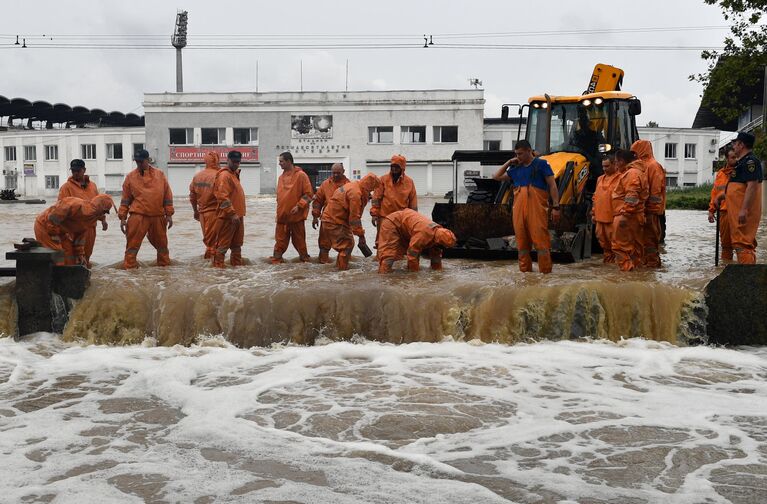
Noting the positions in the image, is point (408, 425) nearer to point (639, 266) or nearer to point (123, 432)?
point (123, 432)

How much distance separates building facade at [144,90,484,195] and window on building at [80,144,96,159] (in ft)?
23.8

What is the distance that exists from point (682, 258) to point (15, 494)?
10.00m

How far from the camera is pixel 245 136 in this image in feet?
153

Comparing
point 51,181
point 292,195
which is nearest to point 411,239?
point 292,195

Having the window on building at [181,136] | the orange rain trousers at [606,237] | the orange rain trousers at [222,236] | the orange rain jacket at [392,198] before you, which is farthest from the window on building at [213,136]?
the orange rain trousers at [606,237]

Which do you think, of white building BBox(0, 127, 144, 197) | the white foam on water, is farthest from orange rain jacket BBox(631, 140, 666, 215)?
white building BBox(0, 127, 144, 197)

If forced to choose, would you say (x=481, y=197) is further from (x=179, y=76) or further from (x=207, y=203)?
(x=179, y=76)

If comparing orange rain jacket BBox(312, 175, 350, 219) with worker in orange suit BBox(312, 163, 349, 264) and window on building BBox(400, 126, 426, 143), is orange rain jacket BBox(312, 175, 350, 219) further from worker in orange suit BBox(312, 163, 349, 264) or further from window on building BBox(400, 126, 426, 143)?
window on building BBox(400, 126, 426, 143)

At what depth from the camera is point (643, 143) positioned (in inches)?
420

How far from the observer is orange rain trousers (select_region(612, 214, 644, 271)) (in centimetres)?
997

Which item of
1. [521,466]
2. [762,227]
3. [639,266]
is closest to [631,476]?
[521,466]

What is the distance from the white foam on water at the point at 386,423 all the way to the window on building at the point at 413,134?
126 feet

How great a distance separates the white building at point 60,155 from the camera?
51.4 metres

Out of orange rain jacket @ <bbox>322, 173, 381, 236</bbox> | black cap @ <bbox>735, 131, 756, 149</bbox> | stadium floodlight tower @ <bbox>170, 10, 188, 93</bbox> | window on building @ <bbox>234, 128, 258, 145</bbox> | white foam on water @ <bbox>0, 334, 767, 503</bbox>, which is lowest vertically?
white foam on water @ <bbox>0, 334, 767, 503</bbox>
